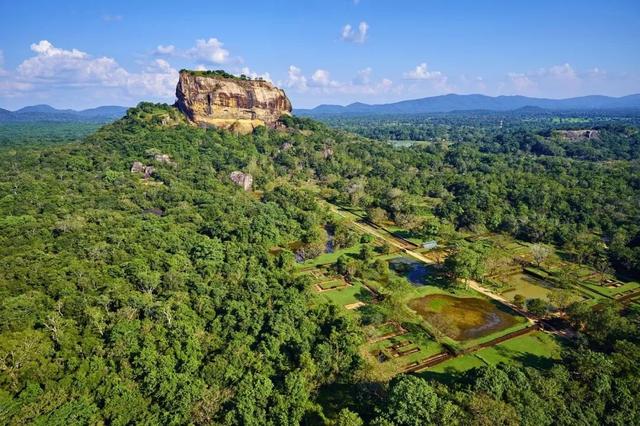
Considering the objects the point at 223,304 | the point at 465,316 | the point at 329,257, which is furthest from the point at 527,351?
the point at 223,304

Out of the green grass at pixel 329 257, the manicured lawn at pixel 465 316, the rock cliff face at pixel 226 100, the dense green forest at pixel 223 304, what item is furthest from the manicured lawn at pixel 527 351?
the rock cliff face at pixel 226 100

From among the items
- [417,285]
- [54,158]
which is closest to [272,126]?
[54,158]

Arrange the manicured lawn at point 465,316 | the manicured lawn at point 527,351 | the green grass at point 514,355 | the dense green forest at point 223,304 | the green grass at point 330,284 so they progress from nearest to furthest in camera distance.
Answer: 1. the dense green forest at point 223,304
2. the green grass at point 514,355
3. the manicured lawn at point 527,351
4. the manicured lawn at point 465,316
5. the green grass at point 330,284

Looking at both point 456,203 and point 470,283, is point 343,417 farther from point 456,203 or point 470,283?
point 456,203

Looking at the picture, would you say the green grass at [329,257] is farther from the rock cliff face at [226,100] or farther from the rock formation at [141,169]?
the rock cliff face at [226,100]

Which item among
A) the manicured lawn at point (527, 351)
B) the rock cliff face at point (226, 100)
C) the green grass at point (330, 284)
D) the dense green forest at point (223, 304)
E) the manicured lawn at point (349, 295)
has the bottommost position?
the manicured lawn at point (527, 351)

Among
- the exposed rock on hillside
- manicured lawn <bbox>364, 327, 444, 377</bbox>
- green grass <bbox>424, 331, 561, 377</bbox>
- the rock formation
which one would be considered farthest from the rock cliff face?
green grass <bbox>424, 331, 561, 377</bbox>
